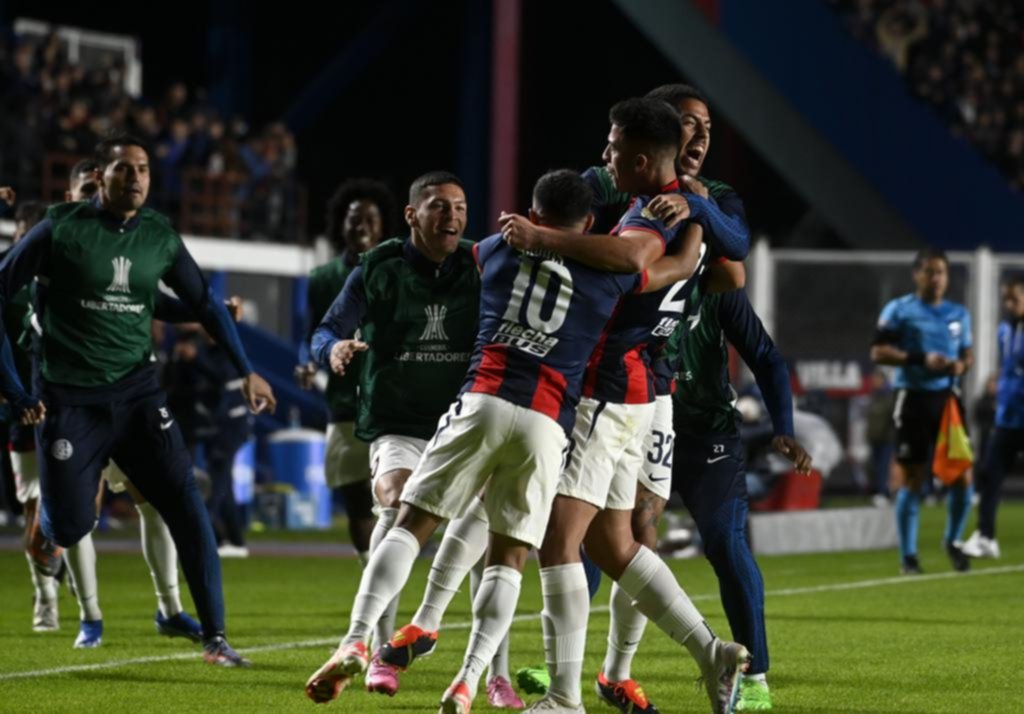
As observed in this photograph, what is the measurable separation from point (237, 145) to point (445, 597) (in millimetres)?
20673

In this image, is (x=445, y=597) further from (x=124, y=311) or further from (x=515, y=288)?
(x=124, y=311)

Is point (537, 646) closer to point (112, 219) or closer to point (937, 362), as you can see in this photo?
point (112, 219)

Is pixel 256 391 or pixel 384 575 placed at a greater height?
pixel 256 391

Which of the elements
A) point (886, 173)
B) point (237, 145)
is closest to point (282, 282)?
point (237, 145)

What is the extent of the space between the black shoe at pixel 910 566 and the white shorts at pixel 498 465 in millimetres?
8350

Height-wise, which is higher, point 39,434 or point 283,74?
point 283,74

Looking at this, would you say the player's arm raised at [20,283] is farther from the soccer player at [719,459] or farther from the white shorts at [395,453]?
the soccer player at [719,459]

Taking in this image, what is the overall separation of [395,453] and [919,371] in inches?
290

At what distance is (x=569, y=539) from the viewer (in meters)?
6.80

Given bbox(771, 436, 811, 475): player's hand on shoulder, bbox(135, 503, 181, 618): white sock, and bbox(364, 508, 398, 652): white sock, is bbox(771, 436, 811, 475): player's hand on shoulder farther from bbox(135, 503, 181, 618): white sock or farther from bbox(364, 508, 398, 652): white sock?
bbox(135, 503, 181, 618): white sock

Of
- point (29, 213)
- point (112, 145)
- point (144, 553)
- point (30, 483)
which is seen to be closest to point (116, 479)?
point (144, 553)

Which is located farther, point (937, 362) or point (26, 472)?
point (937, 362)

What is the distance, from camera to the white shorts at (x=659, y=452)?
7.49 meters

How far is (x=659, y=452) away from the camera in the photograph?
24.8ft
